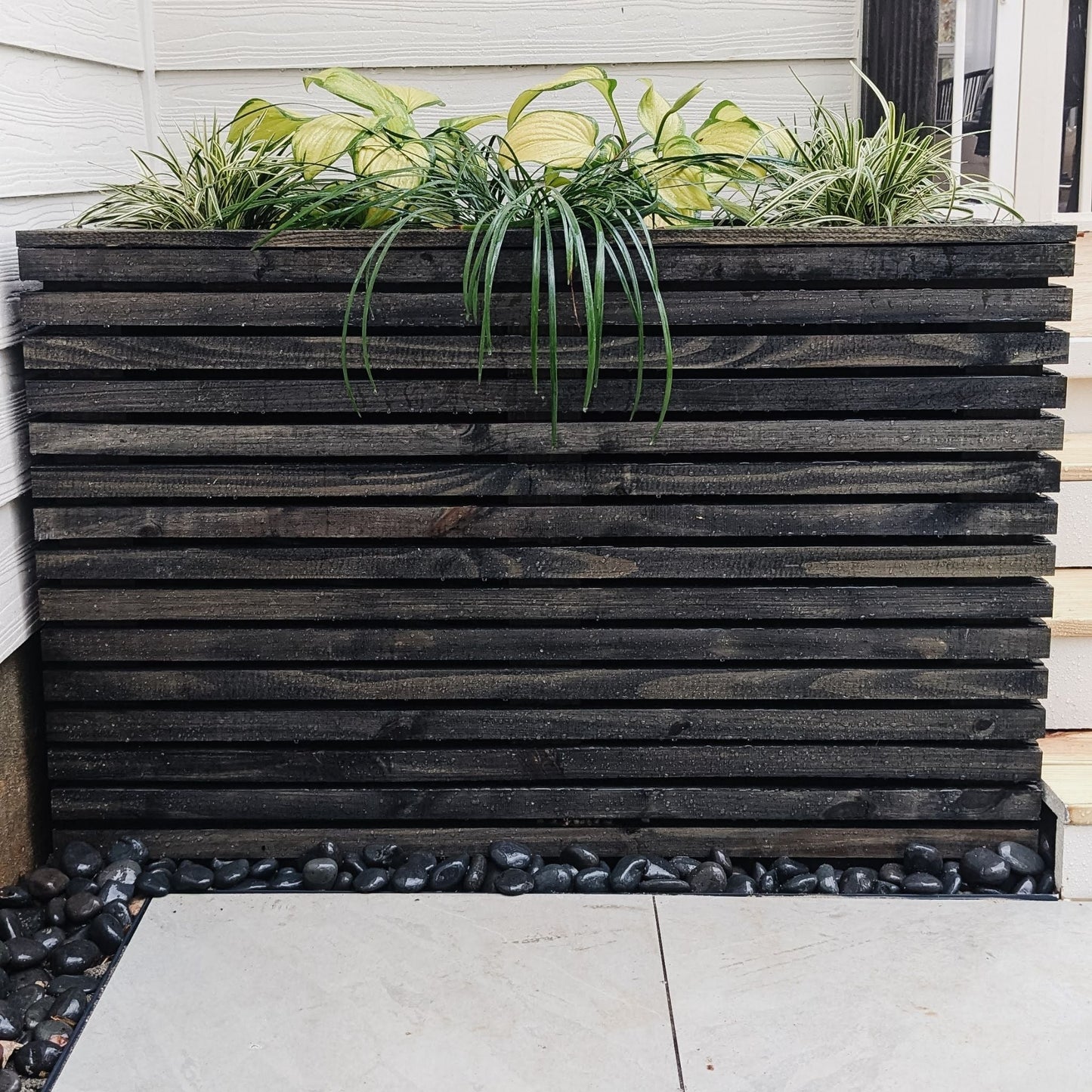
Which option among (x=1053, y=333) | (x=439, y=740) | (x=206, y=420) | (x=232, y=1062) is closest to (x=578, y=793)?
(x=439, y=740)

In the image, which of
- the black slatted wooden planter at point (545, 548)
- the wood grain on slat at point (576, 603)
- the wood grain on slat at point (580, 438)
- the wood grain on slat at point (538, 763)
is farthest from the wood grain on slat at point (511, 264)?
the wood grain on slat at point (538, 763)

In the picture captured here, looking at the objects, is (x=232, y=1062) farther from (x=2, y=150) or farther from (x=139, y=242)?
(x=2, y=150)

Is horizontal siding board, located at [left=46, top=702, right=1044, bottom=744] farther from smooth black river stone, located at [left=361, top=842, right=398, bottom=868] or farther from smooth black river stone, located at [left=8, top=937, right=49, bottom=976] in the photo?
smooth black river stone, located at [left=8, top=937, right=49, bottom=976]

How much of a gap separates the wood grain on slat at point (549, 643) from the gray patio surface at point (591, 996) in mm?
384

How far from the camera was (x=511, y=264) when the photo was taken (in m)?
1.87

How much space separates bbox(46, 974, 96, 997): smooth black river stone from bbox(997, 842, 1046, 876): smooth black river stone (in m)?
1.40

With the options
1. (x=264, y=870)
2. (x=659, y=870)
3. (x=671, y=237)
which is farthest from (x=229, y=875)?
(x=671, y=237)

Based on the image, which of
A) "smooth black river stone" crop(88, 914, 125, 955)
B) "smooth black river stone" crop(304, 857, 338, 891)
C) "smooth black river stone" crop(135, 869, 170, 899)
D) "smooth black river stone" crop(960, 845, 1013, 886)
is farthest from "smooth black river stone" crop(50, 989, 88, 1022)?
"smooth black river stone" crop(960, 845, 1013, 886)

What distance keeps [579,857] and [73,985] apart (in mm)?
786

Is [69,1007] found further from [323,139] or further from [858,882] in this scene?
[323,139]

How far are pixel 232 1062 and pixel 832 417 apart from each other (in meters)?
1.27

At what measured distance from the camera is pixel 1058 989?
167 cm

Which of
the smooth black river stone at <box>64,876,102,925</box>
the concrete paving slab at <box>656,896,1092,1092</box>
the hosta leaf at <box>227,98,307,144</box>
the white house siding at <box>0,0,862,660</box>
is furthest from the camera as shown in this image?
the white house siding at <box>0,0,862,660</box>

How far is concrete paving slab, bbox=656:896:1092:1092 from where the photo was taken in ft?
4.96
